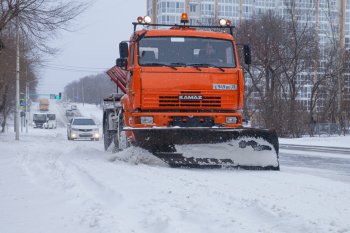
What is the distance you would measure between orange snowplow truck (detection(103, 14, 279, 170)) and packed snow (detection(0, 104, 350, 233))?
0.73m

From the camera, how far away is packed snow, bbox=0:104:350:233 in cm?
475

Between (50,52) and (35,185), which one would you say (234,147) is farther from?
(50,52)

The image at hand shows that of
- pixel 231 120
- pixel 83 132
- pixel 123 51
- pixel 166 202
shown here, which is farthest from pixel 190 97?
pixel 83 132

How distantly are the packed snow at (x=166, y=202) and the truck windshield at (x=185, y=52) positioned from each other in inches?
99.1

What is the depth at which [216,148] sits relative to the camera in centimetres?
969

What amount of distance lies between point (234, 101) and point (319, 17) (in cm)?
7763

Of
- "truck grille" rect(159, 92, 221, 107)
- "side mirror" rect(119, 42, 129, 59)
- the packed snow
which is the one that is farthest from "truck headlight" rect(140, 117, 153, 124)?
"side mirror" rect(119, 42, 129, 59)

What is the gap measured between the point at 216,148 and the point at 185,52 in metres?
2.24

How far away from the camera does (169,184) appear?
23.1 ft

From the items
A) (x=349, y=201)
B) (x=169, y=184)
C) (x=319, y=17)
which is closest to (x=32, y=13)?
(x=169, y=184)

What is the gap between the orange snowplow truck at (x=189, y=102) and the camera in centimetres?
966

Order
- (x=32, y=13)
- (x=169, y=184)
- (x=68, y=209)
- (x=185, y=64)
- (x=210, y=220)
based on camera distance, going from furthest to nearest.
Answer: (x=32, y=13), (x=185, y=64), (x=169, y=184), (x=68, y=209), (x=210, y=220)

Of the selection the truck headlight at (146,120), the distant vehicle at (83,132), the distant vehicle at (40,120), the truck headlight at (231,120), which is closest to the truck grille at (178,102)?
the truck headlight at (146,120)

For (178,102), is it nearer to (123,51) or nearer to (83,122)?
(123,51)
